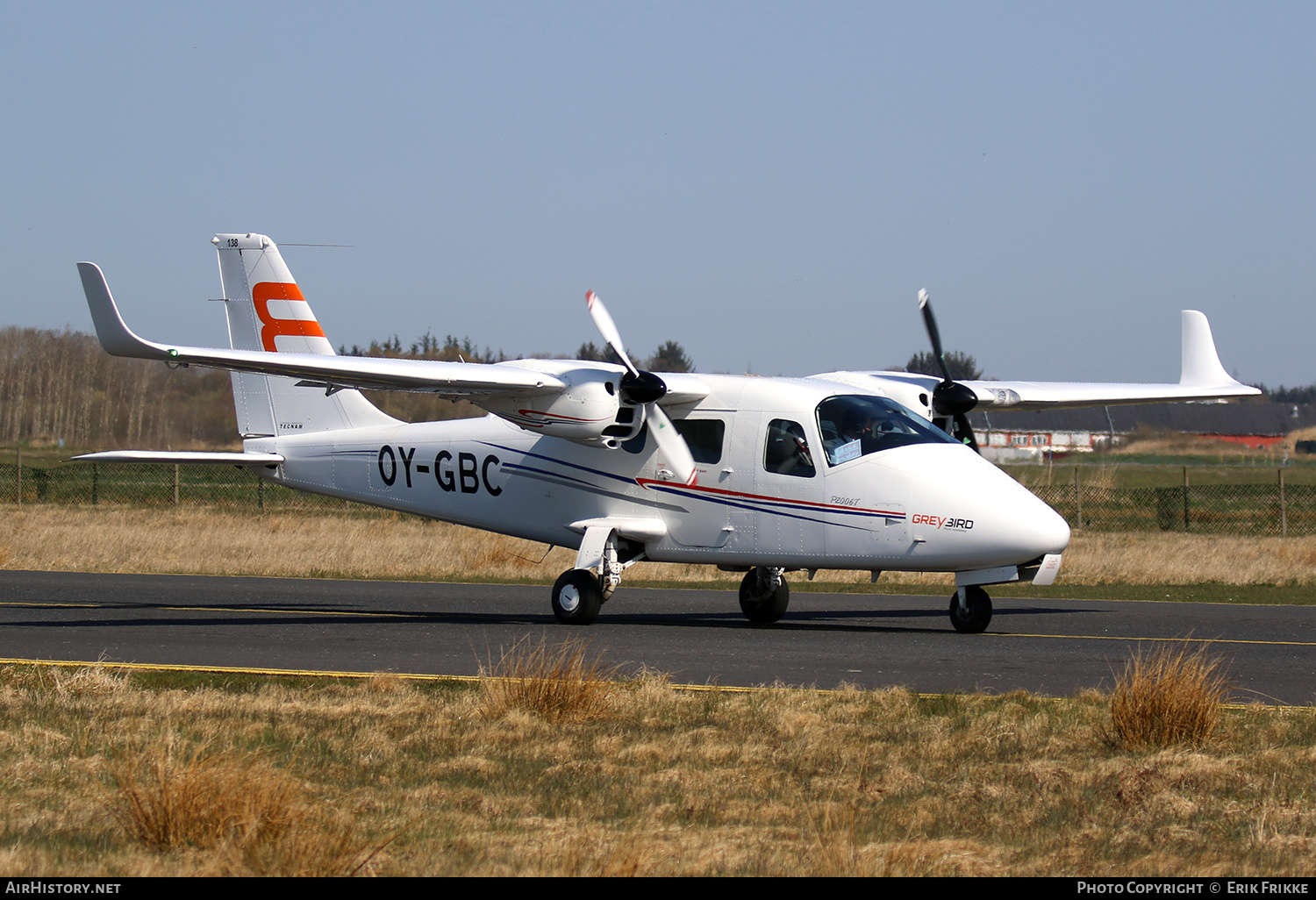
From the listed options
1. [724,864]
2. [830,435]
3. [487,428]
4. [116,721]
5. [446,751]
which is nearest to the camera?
[724,864]

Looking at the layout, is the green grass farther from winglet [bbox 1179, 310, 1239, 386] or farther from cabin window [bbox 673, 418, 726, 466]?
cabin window [bbox 673, 418, 726, 466]

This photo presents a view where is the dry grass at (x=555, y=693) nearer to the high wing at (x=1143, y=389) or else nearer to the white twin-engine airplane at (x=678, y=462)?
the white twin-engine airplane at (x=678, y=462)

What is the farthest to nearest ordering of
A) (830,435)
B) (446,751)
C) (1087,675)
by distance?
(830,435) < (1087,675) < (446,751)

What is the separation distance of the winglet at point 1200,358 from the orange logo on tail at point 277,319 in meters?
13.5

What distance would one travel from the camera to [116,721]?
937 cm

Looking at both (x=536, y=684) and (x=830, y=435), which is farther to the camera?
(x=830, y=435)

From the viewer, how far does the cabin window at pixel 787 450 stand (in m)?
16.0

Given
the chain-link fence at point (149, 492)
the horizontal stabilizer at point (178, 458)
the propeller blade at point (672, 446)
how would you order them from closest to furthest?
the propeller blade at point (672, 446) → the horizontal stabilizer at point (178, 458) → the chain-link fence at point (149, 492)

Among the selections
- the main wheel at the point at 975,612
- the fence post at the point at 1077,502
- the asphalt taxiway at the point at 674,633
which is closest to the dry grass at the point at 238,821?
the asphalt taxiway at the point at 674,633

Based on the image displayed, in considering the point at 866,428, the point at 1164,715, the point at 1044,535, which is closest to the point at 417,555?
the point at 866,428

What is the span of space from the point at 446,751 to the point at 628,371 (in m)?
8.41

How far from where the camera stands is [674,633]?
15898 millimetres
